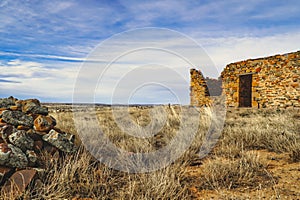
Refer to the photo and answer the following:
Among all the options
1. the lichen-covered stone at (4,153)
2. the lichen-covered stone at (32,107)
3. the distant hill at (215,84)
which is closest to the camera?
the lichen-covered stone at (4,153)

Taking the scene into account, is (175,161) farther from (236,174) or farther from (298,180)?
(298,180)

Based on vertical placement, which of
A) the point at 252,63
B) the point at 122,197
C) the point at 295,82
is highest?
the point at 252,63

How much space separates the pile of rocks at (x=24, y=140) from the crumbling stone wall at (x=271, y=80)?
1274 centimetres

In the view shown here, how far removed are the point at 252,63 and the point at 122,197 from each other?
46.8 ft

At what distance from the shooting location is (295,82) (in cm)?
1248

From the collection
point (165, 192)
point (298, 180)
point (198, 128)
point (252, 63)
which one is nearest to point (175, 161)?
point (165, 192)

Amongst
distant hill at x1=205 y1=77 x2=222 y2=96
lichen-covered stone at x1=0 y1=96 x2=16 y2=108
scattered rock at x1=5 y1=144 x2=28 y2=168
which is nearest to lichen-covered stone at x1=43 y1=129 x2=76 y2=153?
scattered rock at x1=5 y1=144 x2=28 y2=168

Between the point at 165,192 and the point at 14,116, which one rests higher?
the point at 14,116

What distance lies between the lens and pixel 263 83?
13.9m

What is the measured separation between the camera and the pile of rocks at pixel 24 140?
241cm

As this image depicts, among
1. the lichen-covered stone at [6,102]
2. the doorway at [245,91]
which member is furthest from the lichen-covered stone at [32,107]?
the doorway at [245,91]

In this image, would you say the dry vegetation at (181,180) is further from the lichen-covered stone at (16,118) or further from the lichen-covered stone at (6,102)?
the lichen-covered stone at (6,102)

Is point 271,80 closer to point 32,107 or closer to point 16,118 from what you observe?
point 32,107

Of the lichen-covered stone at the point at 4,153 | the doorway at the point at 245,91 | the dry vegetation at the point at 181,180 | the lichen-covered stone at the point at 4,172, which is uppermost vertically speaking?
the doorway at the point at 245,91
